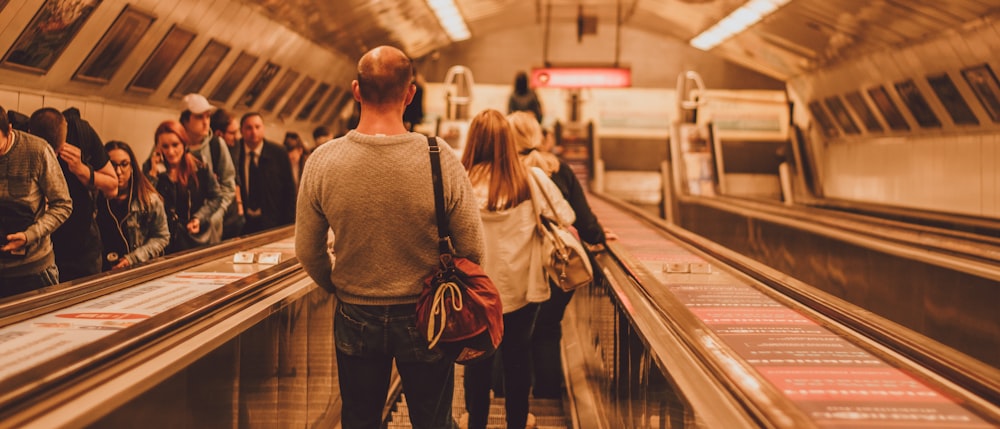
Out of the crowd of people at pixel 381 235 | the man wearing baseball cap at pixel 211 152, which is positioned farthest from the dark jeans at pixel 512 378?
the man wearing baseball cap at pixel 211 152

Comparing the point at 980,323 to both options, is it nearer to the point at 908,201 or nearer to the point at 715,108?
the point at 908,201

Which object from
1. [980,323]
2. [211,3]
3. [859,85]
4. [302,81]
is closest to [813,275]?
[980,323]

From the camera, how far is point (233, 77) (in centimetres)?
1021

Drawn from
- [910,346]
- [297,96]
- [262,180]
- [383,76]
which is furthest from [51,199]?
[297,96]

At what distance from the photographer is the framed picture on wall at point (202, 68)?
9.02m

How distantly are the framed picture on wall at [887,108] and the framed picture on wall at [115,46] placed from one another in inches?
388

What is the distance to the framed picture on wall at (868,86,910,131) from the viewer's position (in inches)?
469

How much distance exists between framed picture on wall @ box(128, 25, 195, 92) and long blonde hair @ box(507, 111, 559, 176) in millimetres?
4978

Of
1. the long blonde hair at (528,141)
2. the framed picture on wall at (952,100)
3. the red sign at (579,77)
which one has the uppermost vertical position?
the red sign at (579,77)

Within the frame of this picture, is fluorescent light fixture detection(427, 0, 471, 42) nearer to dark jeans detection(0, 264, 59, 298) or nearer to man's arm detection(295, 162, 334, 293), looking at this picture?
dark jeans detection(0, 264, 59, 298)

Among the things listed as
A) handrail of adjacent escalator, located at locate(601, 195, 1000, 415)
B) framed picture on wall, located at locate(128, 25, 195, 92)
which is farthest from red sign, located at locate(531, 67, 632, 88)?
handrail of adjacent escalator, located at locate(601, 195, 1000, 415)

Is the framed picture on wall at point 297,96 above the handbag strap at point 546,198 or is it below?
above

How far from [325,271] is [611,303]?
2.02 metres

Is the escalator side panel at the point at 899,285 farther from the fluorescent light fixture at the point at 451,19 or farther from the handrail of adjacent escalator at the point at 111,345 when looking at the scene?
the fluorescent light fixture at the point at 451,19
